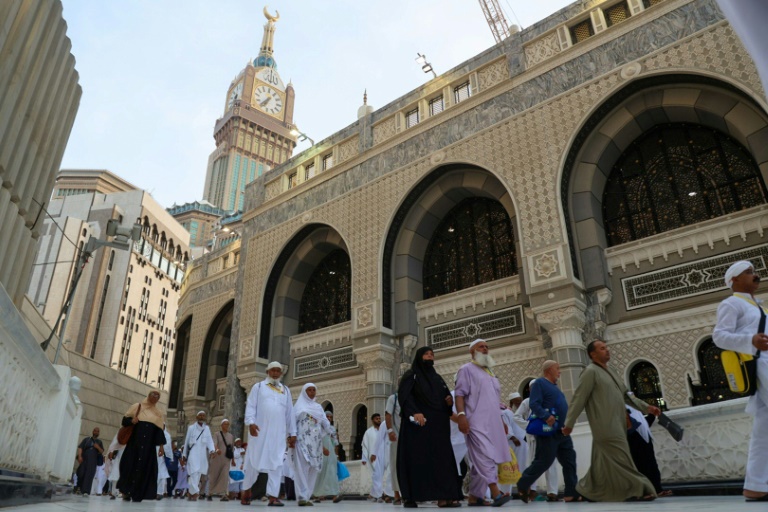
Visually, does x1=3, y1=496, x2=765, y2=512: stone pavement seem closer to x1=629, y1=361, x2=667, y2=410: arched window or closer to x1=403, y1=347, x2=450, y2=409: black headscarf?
x1=403, y1=347, x2=450, y2=409: black headscarf

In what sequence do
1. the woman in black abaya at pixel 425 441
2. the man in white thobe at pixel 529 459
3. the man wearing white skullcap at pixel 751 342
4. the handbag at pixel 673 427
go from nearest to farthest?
1. the man wearing white skullcap at pixel 751 342
2. the woman in black abaya at pixel 425 441
3. the handbag at pixel 673 427
4. the man in white thobe at pixel 529 459

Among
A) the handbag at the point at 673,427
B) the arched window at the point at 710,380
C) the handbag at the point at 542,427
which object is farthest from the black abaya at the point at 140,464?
the arched window at the point at 710,380

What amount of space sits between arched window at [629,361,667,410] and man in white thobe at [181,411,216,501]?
19.2ft

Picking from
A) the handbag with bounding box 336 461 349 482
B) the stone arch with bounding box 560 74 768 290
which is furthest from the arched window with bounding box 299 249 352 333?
the stone arch with bounding box 560 74 768 290

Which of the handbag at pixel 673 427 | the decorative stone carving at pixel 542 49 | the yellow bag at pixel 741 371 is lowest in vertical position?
the handbag at pixel 673 427

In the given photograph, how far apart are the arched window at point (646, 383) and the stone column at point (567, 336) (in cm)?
69

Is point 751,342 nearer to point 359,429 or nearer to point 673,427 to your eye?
point 673,427

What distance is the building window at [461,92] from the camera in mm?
9469

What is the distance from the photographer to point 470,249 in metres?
9.38

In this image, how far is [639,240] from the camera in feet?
23.5

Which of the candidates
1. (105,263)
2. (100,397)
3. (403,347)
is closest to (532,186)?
(403,347)

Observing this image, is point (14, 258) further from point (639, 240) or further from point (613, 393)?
point (639, 240)

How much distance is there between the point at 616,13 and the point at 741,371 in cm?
713

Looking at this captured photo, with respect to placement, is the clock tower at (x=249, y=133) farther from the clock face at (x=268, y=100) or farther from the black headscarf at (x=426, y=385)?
the black headscarf at (x=426, y=385)
